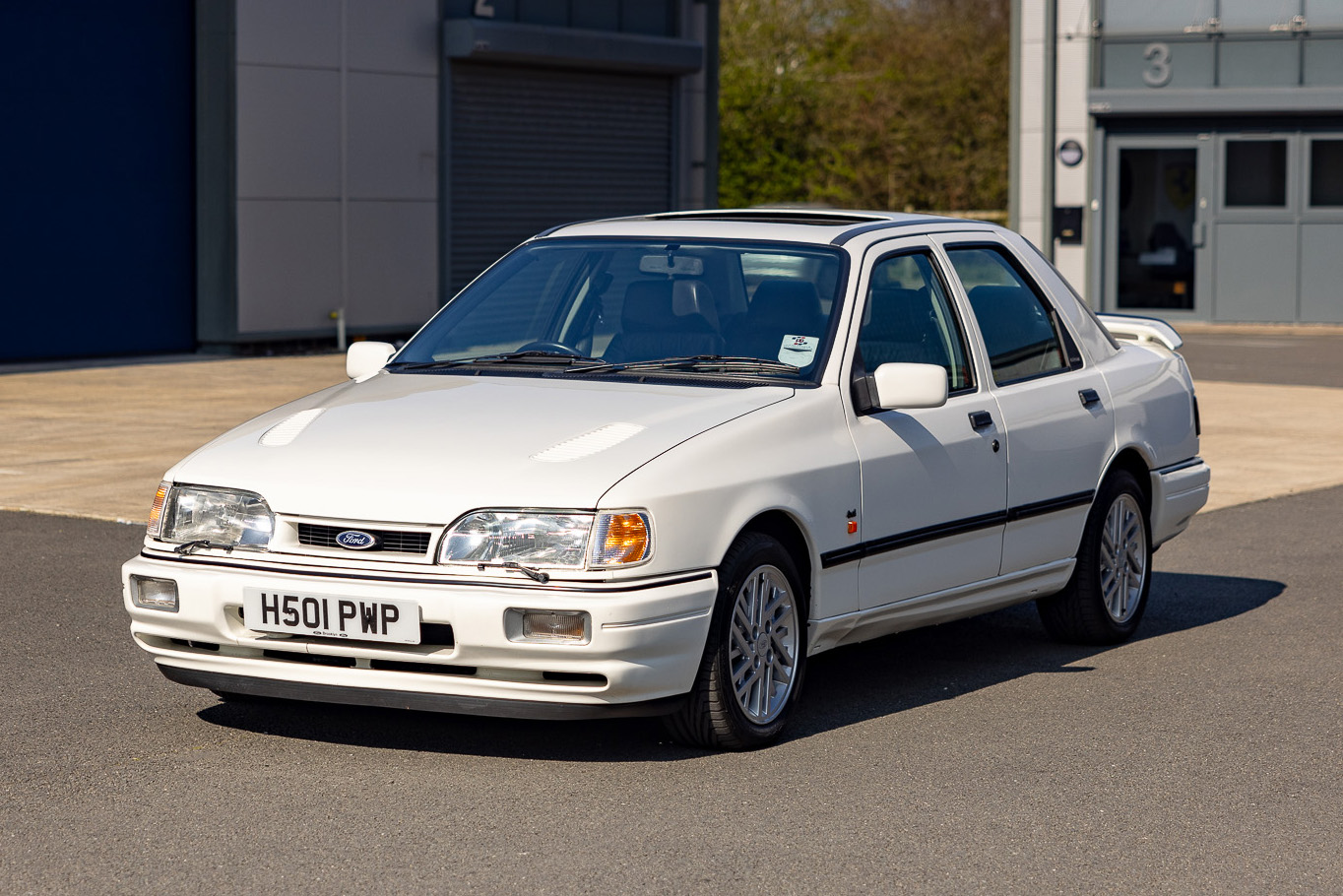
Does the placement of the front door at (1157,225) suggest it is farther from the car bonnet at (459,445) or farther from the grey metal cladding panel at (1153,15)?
the car bonnet at (459,445)

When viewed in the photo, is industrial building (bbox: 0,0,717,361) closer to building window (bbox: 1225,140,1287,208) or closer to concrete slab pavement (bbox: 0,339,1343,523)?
concrete slab pavement (bbox: 0,339,1343,523)

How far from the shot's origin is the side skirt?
620cm

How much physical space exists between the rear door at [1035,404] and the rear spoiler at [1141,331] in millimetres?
982

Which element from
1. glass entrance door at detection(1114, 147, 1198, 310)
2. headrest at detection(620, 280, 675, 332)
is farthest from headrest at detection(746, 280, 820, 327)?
glass entrance door at detection(1114, 147, 1198, 310)

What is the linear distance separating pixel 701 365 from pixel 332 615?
5.06 feet

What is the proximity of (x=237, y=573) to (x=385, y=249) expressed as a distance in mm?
18344

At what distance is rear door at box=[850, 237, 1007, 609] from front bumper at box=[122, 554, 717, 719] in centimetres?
96

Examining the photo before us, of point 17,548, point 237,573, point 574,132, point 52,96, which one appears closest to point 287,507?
point 237,573

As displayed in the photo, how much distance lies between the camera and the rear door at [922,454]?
20.6 feet

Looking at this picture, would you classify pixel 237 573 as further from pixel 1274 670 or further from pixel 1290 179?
pixel 1290 179

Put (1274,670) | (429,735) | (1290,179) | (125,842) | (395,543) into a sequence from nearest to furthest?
(125,842) → (395,543) → (429,735) → (1274,670) → (1290,179)

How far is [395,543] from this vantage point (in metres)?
5.36


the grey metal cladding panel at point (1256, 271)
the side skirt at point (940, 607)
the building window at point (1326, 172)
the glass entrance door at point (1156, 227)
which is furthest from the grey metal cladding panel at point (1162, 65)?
the side skirt at point (940, 607)

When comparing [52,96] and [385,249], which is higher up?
[52,96]
